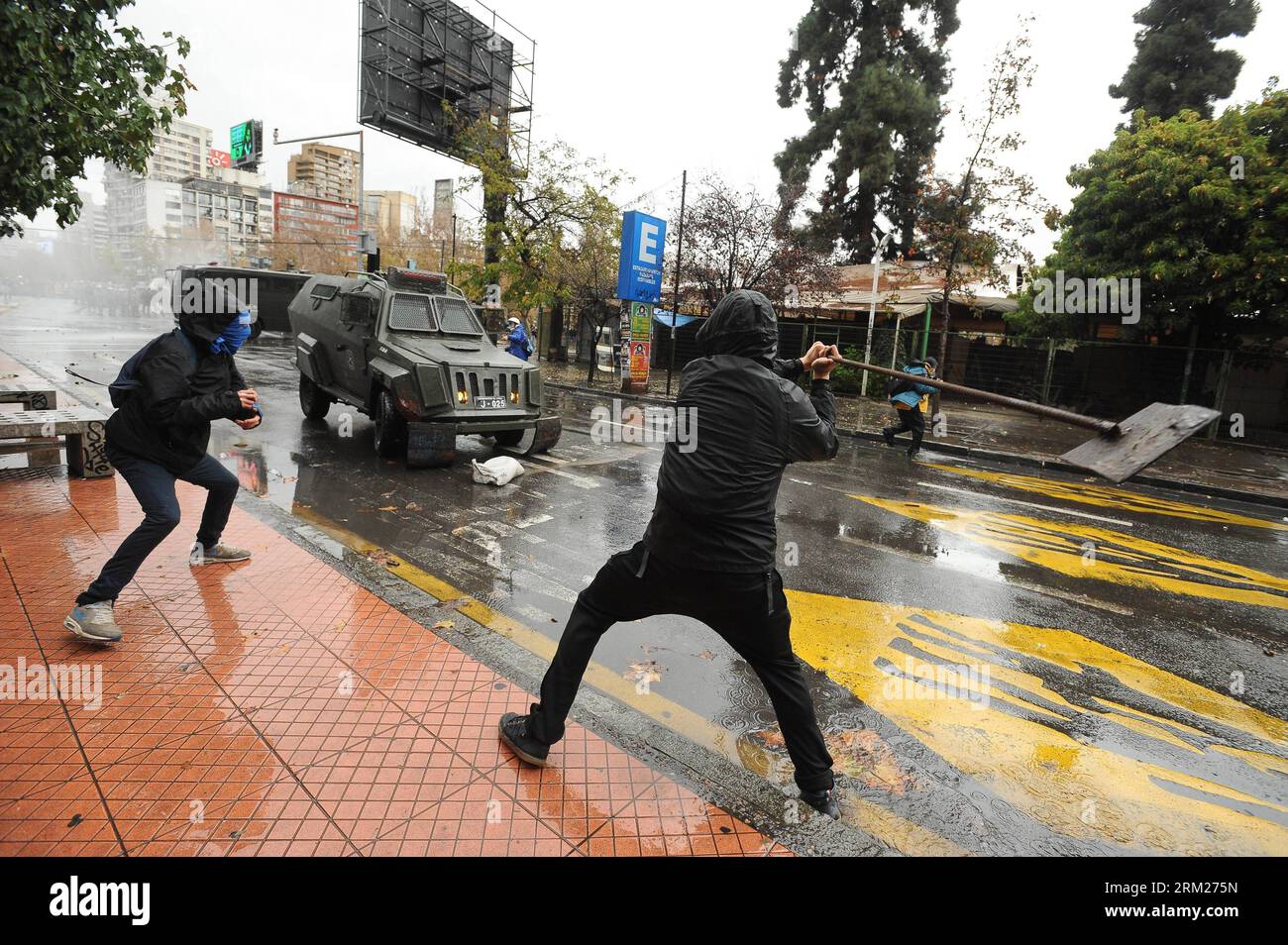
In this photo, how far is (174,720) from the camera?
9.93ft

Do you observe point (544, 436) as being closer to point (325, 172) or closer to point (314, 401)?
point (314, 401)

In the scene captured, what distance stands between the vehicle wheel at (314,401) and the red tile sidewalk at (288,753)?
23.3 feet

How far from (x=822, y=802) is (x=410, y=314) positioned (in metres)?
8.48

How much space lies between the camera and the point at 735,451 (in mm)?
2605

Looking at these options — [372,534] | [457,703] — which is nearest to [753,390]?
[457,703]

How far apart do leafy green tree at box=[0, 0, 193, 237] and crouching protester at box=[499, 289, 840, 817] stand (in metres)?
5.32

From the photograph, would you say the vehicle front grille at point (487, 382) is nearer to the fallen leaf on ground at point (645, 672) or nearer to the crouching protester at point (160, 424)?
the crouching protester at point (160, 424)

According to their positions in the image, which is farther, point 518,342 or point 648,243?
point 648,243

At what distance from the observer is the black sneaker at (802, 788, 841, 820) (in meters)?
2.74

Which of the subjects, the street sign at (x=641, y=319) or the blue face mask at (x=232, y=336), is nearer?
the blue face mask at (x=232, y=336)

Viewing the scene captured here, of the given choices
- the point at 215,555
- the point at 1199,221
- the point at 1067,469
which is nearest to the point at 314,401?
the point at 215,555

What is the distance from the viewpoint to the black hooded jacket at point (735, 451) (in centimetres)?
A: 259

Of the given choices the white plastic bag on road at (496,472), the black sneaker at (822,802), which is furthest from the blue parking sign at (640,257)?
the black sneaker at (822,802)

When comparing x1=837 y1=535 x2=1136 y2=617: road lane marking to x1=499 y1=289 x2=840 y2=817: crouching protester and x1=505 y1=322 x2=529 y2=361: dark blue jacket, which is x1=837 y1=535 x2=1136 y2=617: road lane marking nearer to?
x1=499 y1=289 x2=840 y2=817: crouching protester
